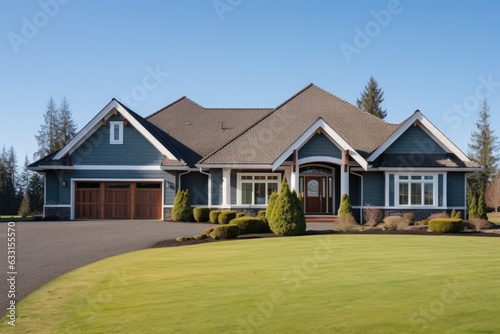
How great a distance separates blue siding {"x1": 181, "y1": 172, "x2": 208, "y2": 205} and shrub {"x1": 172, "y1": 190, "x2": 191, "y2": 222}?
7.11 feet

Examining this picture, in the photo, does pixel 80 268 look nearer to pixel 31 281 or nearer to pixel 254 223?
pixel 31 281

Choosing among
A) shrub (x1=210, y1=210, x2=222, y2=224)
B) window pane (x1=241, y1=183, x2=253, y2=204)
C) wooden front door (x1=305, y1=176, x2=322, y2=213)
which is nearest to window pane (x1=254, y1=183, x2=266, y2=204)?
window pane (x1=241, y1=183, x2=253, y2=204)

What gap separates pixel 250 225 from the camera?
22141mm

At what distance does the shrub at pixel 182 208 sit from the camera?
30.5 m

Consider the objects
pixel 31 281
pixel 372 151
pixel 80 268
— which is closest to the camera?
pixel 31 281

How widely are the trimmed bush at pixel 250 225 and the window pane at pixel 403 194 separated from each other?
34.5ft

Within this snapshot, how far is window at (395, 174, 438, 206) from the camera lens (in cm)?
3000

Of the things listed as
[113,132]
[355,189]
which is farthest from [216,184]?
[355,189]

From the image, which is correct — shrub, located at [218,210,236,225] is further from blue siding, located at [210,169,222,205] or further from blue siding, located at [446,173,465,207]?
blue siding, located at [446,173,465,207]

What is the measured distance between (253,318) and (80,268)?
677 centimetres

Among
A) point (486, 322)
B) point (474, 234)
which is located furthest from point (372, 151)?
point (486, 322)

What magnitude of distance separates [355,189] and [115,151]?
46.3 ft

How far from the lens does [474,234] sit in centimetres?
2189

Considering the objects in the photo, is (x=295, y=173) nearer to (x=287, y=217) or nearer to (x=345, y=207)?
(x=345, y=207)
